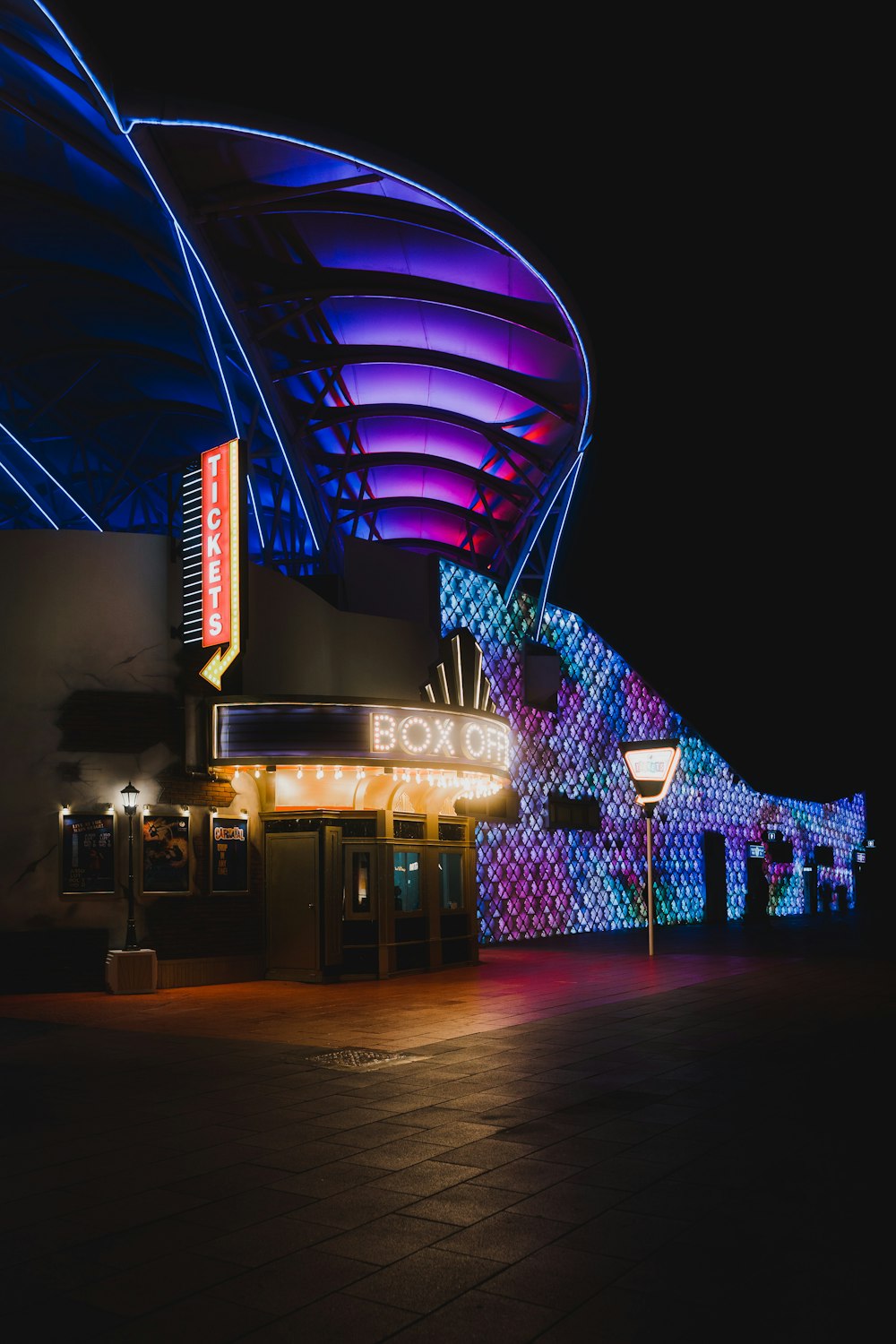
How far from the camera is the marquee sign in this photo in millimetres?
17125

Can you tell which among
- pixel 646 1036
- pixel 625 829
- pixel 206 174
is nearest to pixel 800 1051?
pixel 646 1036

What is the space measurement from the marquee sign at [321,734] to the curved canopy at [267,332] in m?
9.77

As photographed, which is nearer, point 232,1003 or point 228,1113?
point 228,1113

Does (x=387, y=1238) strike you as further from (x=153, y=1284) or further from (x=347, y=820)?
(x=347, y=820)

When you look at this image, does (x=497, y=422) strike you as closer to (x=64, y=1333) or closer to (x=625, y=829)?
(x=625, y=829)

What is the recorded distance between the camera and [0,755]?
16031 millimetres

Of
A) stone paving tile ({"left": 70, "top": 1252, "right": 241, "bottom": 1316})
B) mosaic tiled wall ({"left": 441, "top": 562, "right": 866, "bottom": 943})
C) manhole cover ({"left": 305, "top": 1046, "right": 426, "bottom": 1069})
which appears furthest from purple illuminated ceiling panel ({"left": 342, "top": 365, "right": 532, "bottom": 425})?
stone paving tile ({"left": 70, "top": 1252, "right": 241, "bottom": 1316})

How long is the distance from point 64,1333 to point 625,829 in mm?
34096

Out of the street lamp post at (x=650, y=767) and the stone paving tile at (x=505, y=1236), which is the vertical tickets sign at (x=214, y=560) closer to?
the street lamp post at (x=650, y=767)

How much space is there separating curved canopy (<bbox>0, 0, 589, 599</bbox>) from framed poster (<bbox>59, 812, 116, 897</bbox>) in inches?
429

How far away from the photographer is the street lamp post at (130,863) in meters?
15.6

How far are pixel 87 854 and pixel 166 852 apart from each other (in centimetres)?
121

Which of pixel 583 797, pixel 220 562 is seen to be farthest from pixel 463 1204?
pixel 583 797

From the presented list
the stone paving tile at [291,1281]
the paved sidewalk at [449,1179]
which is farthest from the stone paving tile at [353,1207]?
the stone paving tile at [291,1281]
